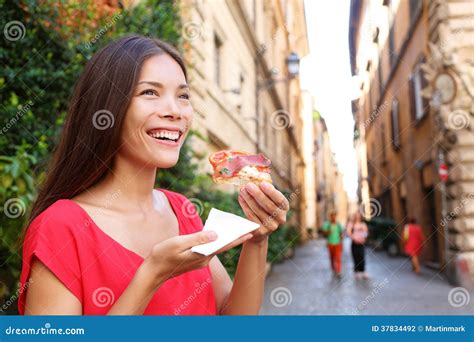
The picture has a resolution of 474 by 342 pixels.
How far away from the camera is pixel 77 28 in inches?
210

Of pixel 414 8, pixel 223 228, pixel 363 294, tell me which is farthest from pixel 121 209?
pixel 414 8

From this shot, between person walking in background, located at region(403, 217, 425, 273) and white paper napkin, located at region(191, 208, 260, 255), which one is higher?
white paper napkin, located at region(191, 208, 260, 255)

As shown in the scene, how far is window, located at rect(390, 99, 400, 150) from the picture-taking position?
19562 millimetres

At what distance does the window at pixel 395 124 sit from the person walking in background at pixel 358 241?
8.82m

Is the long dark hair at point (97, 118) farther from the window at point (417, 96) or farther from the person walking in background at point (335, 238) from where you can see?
the window at point (417, 96)

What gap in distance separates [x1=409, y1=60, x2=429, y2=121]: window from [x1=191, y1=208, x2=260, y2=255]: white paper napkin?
42.9 ft

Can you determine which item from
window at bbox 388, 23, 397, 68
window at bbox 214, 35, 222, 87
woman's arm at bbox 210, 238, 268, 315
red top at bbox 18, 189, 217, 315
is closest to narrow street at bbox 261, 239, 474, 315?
woman's arm at bbox 210, 238, 268, 315

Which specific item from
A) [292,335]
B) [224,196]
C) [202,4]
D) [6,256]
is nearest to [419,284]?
[224,196]

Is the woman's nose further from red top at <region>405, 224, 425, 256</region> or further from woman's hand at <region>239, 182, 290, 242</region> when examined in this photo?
red top at <region>405, 224, 425, 256</region>

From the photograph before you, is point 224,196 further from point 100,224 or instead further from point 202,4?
point 100,224

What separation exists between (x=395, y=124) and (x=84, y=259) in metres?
20.1

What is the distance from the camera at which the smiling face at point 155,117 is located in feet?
4.52

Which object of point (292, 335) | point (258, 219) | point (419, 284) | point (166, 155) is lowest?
point (419, 284)

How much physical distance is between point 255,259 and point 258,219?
0.18 meters
